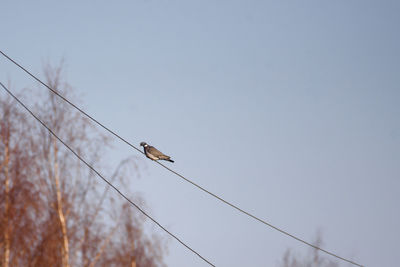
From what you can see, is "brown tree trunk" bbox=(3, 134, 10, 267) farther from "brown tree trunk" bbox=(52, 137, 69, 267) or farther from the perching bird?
the perching bird

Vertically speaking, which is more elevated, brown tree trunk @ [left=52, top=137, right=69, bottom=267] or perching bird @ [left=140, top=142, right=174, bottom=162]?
perching bird @ [left=140, top=142, right=174, bottom=162]

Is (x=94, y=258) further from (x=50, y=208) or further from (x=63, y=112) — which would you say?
(x=63, y=112)

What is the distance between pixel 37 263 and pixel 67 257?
23.1 inches

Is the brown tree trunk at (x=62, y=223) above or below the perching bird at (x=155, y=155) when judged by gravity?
below

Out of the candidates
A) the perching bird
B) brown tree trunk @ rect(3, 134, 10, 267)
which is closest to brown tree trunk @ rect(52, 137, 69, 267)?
brown tree trunk @ rect(3, 134, 10, 267)

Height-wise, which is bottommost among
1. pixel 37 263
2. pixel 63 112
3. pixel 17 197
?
pixel 37 263

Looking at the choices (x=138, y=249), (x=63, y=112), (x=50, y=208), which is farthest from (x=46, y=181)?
(x=138, y=249)

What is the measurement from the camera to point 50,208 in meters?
13.5

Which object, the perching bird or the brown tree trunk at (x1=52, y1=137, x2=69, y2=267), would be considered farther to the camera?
the perching bird

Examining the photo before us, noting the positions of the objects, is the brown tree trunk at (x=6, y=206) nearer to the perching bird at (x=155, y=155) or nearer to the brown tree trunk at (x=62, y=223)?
the brown tree trunk at (x=62, y=223)

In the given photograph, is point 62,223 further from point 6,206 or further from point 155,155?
point 155,155

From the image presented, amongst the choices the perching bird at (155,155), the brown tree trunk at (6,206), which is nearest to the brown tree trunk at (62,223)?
the brown tree trunk at (6,206)

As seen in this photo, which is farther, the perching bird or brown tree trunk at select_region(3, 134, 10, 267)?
the perching bird

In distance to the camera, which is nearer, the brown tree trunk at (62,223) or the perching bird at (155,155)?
the brown tree trunk at (62,223)
